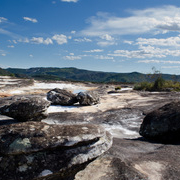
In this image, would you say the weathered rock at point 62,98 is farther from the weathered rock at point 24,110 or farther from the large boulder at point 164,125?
the large boulder at point 164,125

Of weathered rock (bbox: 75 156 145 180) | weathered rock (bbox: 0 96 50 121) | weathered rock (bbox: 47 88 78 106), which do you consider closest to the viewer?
weathered rock (bbox: 75 156 145 180)

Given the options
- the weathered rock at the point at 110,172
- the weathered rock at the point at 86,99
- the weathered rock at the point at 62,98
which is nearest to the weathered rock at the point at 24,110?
the weathered rock at the point at 110,172

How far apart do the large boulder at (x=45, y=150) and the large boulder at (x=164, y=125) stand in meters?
5.43

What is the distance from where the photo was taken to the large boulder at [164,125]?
8797 mm

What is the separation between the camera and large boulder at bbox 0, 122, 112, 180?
3.89m

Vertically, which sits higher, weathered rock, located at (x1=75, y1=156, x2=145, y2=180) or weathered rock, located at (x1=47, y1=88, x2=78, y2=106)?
weathered rock, located at (x1=47, y1=88, x2=78, y2=106)

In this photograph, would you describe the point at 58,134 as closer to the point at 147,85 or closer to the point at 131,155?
the point at 131,155

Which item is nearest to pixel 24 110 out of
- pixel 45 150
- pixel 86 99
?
pixel 45 150

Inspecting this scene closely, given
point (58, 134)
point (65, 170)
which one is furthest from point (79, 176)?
point (58, 134)

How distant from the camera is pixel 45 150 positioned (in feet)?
13.4

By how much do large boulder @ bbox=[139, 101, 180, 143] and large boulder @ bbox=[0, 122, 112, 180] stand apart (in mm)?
5432

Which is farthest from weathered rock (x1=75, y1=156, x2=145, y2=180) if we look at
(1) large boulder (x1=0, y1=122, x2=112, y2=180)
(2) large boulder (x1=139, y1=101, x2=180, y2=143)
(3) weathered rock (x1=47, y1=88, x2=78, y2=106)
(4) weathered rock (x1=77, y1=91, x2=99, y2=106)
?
(3) weathered rock (x1=47, y1=88, x2=78, y2=106)

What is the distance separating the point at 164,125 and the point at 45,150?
6752mm

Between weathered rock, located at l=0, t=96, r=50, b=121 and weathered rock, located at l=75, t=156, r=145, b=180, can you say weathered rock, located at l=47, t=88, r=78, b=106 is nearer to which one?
weathered rock, located at l=0, t=96, r=50, b=121
